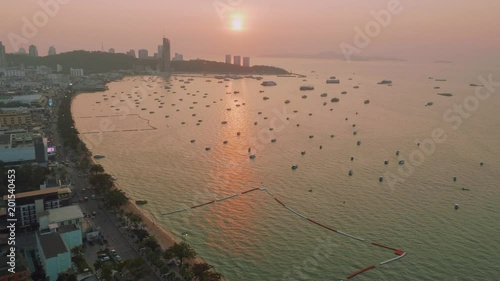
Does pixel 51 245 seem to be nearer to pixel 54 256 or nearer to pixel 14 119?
pixel 54 256

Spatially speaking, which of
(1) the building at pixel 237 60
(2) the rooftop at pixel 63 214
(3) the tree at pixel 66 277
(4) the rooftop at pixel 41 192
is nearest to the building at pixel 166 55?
(1) the building at pixel 237 60

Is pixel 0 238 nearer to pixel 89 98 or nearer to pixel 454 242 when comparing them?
pixel 454 242

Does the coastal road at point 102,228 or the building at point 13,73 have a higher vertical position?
the building at point 13,73

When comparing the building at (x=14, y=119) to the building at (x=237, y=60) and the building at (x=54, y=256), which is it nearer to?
the building at (x=54, y=256)

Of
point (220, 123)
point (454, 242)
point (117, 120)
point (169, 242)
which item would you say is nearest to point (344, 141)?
point (220, 123)

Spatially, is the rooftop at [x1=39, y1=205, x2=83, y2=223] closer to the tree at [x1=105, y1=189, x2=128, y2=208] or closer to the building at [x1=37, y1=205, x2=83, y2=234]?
the building at [x1=37, y1=205, x2=83, y2=234]

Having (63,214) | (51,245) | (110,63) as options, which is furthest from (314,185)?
(110,63)
